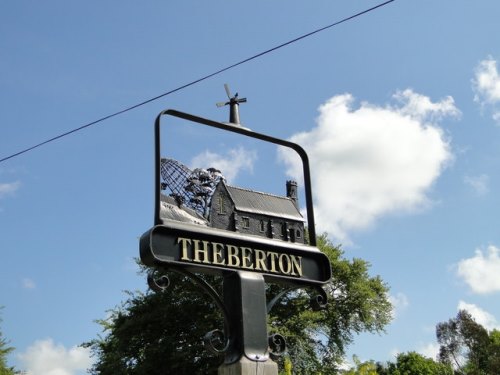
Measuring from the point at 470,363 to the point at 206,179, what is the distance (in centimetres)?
6957

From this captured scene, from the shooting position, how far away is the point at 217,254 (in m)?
4.88

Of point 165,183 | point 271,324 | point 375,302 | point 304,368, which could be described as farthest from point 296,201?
point 375,302

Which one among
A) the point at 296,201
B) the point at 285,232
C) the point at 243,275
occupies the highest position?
the point at 296,201


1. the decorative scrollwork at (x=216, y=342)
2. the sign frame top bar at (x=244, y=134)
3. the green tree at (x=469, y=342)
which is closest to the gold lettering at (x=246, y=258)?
the decorative scrollwork at (x=216, y=342)

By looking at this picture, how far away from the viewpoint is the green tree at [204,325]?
31484mm

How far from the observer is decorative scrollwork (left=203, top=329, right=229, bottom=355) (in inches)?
184

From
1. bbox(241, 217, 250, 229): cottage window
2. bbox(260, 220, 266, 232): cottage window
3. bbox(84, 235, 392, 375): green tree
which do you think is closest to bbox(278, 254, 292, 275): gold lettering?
bbox(260, 220, 266, 232): cottage window

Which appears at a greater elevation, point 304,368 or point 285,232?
point 304,368

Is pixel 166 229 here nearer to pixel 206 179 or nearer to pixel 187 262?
pixel 187 262

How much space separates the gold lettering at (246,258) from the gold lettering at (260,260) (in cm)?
6

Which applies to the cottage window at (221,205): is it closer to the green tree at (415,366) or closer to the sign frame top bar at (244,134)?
the sign frame top bar at (244,134)

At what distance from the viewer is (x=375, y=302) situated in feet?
123

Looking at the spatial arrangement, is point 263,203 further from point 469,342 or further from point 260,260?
point 469,342

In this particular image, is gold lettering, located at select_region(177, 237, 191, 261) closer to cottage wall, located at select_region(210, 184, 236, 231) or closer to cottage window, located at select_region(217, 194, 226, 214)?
cottage wall, located at select_region(210, 184, 236, 231)
